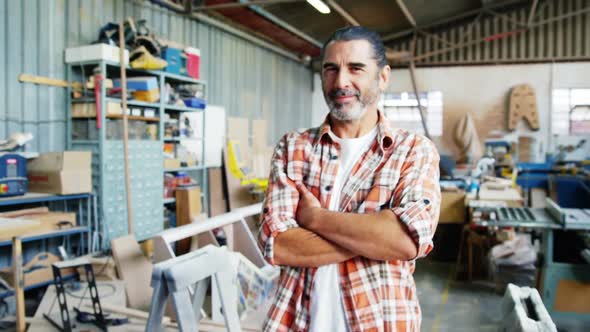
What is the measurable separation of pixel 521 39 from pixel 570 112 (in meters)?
1.76

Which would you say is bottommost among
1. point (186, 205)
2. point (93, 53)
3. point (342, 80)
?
point (186, 205)

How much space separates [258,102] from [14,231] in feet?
19.2

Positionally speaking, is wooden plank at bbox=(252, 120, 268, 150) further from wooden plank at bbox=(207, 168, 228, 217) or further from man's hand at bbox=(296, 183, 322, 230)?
man's hand at bbox=(296, 183, 322, 230)

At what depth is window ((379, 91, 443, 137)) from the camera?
10.4m

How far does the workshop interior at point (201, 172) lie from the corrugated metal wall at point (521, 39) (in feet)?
0.13

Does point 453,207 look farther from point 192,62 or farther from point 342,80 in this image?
point 342,80

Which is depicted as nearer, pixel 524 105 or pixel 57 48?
pixel 57 48

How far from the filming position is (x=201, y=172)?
6473mm

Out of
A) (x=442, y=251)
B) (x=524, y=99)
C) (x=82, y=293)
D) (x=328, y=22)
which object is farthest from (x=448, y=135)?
(x=82, y=293)

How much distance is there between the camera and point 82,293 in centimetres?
399

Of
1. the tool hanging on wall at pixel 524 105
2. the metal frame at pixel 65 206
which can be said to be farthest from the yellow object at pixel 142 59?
the tool hanging on wall at pixel 524 105

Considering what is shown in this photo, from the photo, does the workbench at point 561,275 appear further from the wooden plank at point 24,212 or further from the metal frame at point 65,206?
the wooden plank at point 24,212

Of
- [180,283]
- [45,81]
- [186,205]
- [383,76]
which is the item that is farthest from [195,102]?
[383,76]

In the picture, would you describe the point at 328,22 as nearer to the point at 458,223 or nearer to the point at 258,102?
the point at 258,102
